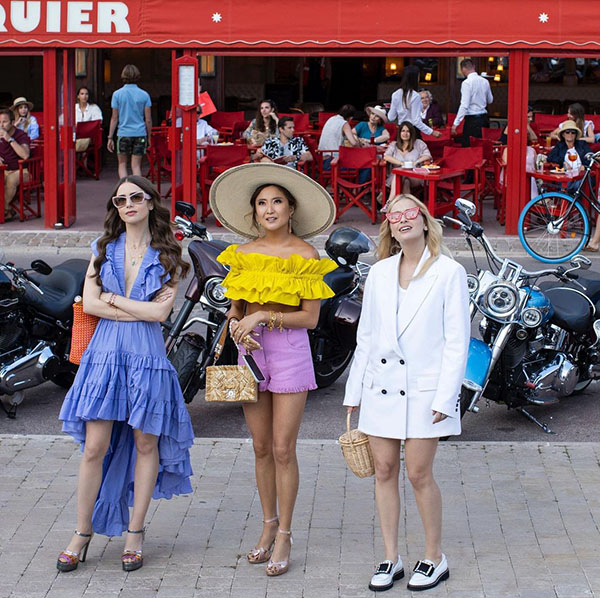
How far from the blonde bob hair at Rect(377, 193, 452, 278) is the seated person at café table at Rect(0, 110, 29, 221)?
37.4 feet

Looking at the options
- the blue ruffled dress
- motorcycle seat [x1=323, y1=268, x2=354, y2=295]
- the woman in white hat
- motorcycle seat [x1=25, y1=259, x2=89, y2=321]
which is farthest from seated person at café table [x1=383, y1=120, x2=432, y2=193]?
the blue ruffled dress

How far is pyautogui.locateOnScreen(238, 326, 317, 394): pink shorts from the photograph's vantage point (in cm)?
552

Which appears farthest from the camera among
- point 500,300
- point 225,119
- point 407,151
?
point 225,119

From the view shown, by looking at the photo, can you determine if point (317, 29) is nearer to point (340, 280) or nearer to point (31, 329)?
point (340, 280)

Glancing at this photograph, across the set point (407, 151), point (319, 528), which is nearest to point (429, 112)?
point (407, 151)

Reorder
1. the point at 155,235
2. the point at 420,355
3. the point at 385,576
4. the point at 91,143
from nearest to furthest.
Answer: the point at 420,355, the point at 385,576, the point at 155,235, the point at 91,143

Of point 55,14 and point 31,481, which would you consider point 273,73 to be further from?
point 31,481

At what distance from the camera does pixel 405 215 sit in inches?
211

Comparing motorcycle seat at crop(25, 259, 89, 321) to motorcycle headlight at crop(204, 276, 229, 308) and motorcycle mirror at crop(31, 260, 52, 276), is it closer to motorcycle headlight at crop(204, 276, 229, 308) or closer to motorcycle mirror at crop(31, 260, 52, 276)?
motorcycle mirror at crop(31, 260, 52, 276)

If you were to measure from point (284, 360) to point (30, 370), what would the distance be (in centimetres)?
334

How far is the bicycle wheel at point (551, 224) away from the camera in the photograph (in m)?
14.5

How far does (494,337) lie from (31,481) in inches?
118

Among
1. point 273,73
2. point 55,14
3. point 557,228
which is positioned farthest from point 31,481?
point 273,73

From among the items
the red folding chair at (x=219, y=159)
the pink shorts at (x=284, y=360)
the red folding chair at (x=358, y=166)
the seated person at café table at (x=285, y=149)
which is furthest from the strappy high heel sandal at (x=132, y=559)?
the seated person at café table at (x=285, y=149)
